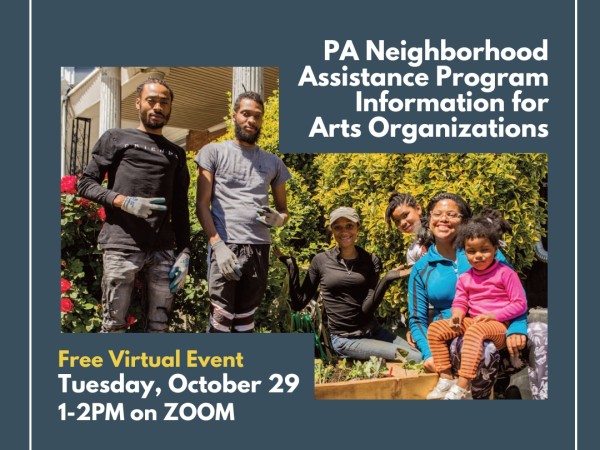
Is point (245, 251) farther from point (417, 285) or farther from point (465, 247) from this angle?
point (465, 247)

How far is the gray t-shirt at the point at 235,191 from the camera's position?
11.7 ft

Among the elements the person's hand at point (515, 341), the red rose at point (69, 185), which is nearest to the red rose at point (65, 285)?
the red rose at point (69, 185)

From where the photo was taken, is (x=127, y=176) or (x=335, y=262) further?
(x=335, y=262)

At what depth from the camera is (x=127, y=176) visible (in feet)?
11.2

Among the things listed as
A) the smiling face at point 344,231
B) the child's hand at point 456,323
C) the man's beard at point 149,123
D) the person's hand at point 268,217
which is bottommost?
the child's hand at point 456,323

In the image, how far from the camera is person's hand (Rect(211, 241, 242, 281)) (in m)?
3.51

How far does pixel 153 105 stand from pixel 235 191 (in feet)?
2.38

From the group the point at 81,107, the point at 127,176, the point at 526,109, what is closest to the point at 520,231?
the point at 526,109

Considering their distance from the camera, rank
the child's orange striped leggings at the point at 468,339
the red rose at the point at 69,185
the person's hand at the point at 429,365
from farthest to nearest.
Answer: the red rose at the point at 69,185 < the person's hand at the point at 429,365 < the child's orange striped leggings at the point at 468,339

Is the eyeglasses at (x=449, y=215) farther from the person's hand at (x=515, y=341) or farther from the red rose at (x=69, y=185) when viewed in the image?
the red rose at (x=69, y=185)

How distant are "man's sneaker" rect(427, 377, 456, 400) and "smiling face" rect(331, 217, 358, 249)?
3.81 ft

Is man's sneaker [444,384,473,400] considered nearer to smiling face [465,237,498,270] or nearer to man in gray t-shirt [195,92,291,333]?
smiling face [465,237,498,270]

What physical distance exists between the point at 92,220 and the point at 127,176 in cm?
81

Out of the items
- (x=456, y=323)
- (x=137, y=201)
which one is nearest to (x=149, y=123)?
(x=137, y=201)
